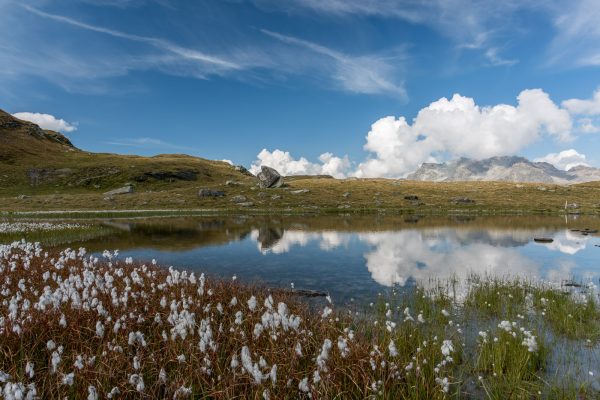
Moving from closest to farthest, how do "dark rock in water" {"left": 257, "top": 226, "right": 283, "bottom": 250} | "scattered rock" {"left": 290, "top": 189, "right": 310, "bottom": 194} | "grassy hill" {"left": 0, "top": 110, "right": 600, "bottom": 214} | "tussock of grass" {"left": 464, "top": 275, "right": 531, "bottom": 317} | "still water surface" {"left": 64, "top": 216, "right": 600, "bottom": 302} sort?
"tussock of grass" {"left": 464, "top": 275, "right": 531, "bottom": 317}, "still water surface" {"left": 64, "top": 216, "right": 600, "bottom": 302}, "dark rock in water" {"left": 257, "top": 226, "right": 283, "bottom": 250}, "grassy hill" {"left": 0, "top": 110, "right": 600, "bottom": 214}, "scattered rock" {"left": 290, "top": 189, "right": 310, "bottom": 194}

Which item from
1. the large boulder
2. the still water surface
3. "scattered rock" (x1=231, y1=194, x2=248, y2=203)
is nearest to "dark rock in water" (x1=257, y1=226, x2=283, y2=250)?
the still water surface

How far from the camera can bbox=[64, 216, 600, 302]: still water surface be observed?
818 inches

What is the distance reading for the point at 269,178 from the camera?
382 ft

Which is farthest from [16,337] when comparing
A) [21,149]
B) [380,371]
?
[21,149]

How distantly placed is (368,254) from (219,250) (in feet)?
39.8

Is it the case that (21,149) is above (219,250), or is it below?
above

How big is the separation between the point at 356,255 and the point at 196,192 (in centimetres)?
8555

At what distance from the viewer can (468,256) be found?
28312 mm

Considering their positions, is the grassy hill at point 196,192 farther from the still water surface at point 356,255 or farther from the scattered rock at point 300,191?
the still water surface at point 356,255

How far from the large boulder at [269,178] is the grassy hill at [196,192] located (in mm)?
3824

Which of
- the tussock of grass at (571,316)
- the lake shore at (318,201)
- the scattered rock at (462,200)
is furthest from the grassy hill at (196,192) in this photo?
the tussock of grass at (571,316)

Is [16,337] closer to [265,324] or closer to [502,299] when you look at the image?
[265,324]

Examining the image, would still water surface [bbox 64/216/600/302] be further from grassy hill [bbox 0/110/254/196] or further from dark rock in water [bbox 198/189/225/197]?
grassy hill [bbox 0/110/254/196]

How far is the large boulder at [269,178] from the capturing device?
11476 cm
